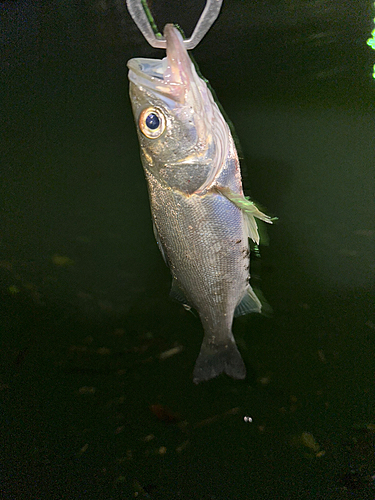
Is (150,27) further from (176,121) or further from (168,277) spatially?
(168,277)

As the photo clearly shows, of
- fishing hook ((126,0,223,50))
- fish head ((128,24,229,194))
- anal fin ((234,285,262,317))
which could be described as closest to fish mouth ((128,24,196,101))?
fish head ((128,24,229,194))

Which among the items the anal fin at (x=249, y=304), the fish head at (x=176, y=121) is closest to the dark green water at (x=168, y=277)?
the anal fin at (x=249, y=304)

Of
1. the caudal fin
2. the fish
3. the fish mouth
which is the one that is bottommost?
the caudal fin

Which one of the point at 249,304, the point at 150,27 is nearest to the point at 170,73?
the point at 150,27

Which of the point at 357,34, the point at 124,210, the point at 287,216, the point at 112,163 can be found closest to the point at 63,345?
the point at 124,210

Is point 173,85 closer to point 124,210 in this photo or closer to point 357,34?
point 124,210

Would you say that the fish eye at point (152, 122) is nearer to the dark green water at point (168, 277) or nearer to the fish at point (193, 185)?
the fish at point (193, 185)

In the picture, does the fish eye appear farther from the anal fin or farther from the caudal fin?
the caudal fin
